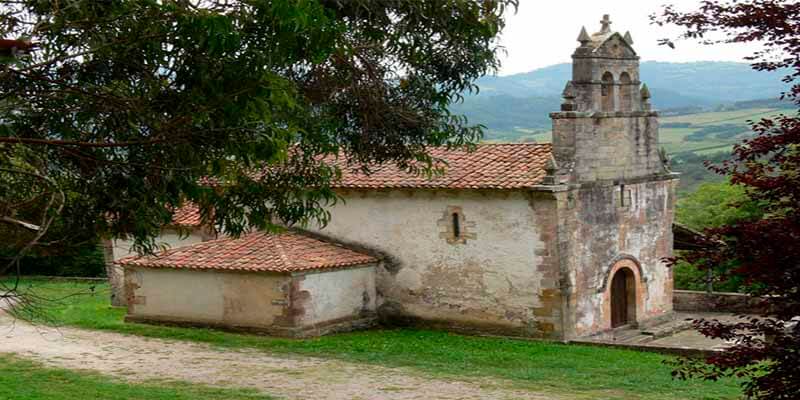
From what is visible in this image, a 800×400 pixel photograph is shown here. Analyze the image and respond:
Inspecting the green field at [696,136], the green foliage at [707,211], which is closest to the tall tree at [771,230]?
the green foliage at [707,211]

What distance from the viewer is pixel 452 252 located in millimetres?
24938

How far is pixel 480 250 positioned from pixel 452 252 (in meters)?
0.66

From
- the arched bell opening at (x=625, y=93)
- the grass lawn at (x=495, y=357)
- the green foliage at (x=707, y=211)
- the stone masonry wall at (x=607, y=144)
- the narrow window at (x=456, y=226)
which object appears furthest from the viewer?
the green foliage at (x=707, y=211)

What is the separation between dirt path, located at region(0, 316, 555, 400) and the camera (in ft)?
59.0

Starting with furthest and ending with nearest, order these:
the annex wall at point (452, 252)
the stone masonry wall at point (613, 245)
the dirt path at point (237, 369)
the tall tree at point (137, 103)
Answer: the stone masonry wall at point (613, 245) → the annex wall at point (452, 252) → the dirt path at point (237, 369) → the tall tree at point (137, 103)

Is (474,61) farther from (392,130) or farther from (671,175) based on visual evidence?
(671,175)

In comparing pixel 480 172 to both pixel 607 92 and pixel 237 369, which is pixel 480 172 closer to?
pixel 607 92

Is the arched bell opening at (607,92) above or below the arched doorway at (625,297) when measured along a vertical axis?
above

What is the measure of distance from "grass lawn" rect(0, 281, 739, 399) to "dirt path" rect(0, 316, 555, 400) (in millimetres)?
628

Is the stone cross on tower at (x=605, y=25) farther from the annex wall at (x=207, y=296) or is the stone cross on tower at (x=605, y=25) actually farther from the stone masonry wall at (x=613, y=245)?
the annex wall at (x=207, y=296)

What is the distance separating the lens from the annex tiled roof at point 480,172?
78.7 feet

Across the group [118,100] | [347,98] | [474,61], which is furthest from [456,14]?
[118,100]

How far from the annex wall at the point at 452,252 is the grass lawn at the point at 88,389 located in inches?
312

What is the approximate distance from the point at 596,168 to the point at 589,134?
2.51ft
